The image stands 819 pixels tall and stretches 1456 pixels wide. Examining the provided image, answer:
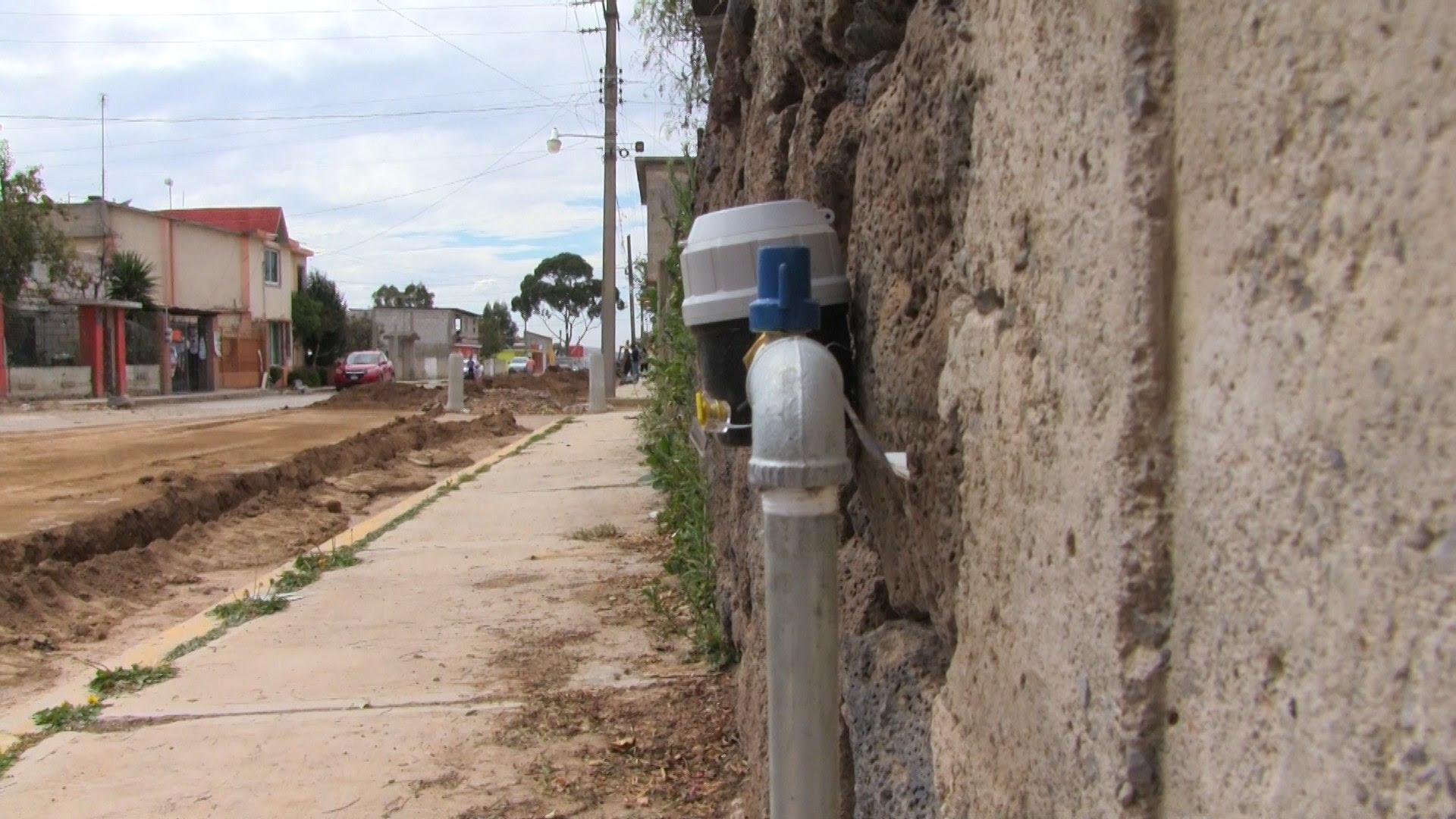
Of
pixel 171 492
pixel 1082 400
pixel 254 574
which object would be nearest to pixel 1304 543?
pixel 1082 400

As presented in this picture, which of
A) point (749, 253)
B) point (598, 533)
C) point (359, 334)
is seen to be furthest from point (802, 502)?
point (359, 334)

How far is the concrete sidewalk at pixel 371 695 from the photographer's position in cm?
361

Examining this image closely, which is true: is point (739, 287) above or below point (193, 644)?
above

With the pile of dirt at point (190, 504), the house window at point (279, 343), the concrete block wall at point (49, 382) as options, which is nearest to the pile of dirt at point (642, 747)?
the pile of dirt at point (190, 504)

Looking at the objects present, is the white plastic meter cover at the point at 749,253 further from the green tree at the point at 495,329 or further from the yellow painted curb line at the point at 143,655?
the green tree at the point at 495,329

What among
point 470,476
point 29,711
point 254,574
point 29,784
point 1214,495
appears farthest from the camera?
point 470,476

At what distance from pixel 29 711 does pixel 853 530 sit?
360cm

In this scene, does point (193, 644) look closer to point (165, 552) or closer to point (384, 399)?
point (165, 552)

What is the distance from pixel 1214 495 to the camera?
111 cm

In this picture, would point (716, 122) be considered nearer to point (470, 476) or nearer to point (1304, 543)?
point (1304, 543)

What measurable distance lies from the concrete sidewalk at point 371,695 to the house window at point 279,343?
145 ft

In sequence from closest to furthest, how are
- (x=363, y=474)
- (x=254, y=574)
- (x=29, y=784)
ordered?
(x=29, y=784) → (x=254, y=574) → (x=363, y=474)

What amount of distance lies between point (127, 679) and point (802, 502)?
3.95 m

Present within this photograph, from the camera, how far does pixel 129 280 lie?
126 feet
